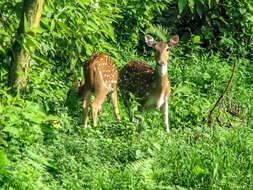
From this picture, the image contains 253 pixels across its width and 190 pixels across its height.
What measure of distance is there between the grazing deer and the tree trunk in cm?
233

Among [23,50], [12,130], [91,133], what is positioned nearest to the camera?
[12,130]

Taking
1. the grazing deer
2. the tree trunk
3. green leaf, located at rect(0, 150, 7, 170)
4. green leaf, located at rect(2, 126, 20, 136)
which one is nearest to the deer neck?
the grazing deer

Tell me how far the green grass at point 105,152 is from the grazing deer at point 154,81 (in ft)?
1.79

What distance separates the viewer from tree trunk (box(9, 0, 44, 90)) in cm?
621

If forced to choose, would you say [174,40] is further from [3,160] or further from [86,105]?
[3,160]

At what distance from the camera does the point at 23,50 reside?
252 inches

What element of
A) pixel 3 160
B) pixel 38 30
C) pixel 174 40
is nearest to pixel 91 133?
pixel 38 30

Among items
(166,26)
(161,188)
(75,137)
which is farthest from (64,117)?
(166,26)

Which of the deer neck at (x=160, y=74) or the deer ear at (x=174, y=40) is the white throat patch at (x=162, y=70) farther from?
the deer ear at (x=174, y=40)

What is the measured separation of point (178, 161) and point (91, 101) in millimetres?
3203

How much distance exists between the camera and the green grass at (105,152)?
5.19m

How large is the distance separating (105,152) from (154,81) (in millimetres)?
2379

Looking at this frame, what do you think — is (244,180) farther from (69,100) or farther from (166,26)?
(166,26)

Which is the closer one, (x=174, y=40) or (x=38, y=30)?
(x=38, y=30)
